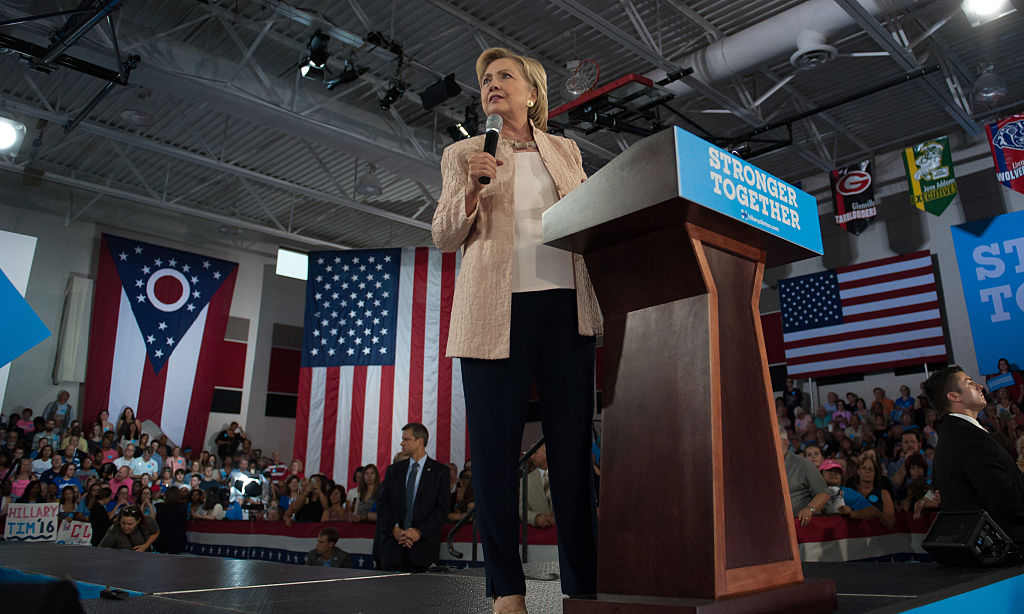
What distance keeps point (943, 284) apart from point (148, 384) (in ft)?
39.0

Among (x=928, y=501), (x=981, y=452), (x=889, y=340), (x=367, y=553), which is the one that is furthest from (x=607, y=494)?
(x=889, y=340)

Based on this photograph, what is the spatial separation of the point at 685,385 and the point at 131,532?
6353mm

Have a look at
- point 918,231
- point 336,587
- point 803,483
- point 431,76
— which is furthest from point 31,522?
point 918,231

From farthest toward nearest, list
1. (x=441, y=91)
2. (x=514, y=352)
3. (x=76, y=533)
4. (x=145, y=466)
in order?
(x=145, y=466), (x=441, y=91), (x=76, y=533), (x=514, y=352)

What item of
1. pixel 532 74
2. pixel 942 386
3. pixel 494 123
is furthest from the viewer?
pixel 942 386

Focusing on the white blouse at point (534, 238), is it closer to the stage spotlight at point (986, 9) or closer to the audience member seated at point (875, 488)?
the audience member seated at point (875, 488)

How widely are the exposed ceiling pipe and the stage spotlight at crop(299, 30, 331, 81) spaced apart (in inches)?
138

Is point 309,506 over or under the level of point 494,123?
under

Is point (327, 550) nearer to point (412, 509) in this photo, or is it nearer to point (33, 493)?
point (412, 509)

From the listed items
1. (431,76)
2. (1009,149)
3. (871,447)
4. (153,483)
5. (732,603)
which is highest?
(431,76)

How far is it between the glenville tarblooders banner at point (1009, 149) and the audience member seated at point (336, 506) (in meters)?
7.79

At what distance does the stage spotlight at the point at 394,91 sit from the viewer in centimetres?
716

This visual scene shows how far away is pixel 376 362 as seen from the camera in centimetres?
863

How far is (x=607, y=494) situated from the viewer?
1.12 metres
